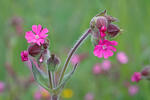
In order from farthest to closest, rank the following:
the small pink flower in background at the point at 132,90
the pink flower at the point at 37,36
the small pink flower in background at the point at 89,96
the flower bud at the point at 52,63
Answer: the small pink flower in background at the point at 89,96, the small pink flower in background at the point at 132,90, the flower bud at the point at 52,63, the pink flower at the point at 37,36

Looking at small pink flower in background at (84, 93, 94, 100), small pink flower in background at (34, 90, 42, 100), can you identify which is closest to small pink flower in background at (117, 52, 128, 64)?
small pink flower in background at (84, 93, 94, 100)

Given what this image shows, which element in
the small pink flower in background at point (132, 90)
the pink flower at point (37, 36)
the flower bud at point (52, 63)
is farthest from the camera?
the small pink flower in background at point (132, 90)

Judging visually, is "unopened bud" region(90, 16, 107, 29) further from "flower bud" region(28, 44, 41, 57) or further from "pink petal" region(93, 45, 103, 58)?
"flower bud" region(28, 44, 41, 57)

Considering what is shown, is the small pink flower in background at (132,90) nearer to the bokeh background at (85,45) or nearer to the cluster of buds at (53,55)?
the bokeh background at (85,45)

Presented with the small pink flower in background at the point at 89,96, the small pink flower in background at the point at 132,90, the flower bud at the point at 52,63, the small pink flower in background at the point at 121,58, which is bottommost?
the small pink flower in background at the point at 89,96

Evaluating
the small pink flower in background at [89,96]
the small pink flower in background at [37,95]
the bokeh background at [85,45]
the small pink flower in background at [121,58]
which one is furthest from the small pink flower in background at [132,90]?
the small pink flower in background at [37,95]

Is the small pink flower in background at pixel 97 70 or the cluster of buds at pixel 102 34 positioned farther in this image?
the small pink flower in background at pixel 97 70

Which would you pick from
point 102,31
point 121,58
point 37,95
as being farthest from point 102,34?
point 37,95

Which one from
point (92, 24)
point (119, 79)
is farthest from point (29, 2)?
point (92, 24)

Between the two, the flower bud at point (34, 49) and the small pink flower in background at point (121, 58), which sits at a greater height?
the flower bud at point (34, 49)
